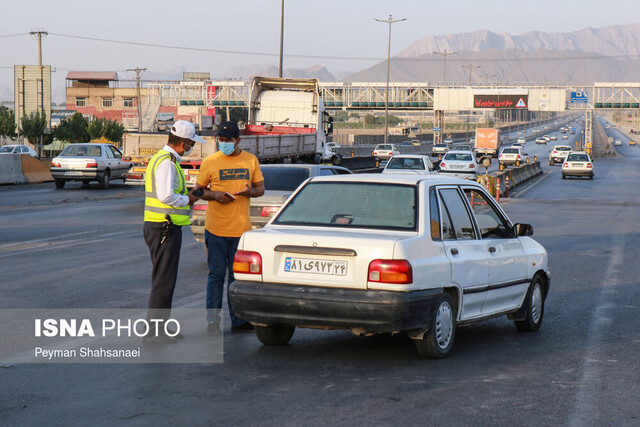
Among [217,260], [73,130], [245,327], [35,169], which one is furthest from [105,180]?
[73,130]

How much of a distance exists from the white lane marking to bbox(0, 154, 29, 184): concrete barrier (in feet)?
87.1

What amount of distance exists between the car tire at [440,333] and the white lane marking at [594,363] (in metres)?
1.02

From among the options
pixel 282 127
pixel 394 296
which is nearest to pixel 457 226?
pixel 394 296

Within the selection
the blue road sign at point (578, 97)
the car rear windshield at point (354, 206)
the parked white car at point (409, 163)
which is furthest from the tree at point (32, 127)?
the blue road sign at point (578, 97)

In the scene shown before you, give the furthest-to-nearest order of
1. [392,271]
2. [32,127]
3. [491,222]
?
[32,127] → [491,222] → [392,271]

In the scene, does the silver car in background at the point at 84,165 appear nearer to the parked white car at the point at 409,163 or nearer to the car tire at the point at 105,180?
the car tire at the point at 105,180

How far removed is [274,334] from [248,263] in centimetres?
77

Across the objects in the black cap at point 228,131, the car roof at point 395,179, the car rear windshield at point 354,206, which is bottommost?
the car rear windshield at point 354,206

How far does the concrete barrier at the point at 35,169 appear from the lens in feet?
118

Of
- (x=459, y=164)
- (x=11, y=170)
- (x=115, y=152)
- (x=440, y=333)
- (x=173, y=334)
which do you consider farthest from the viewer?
(x=459, y=164)

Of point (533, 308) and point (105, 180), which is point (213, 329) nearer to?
point (533, 308)

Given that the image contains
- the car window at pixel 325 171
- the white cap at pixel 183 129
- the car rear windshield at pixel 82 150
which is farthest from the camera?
the car rear windshield at pixel 82 150

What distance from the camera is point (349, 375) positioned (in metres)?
6.67

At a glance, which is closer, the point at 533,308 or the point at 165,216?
the point at 165,216
